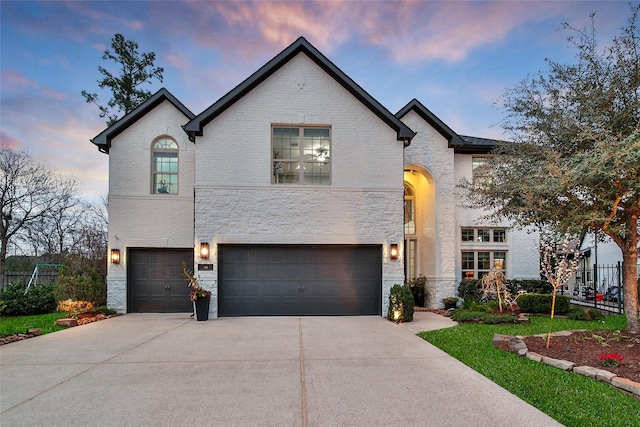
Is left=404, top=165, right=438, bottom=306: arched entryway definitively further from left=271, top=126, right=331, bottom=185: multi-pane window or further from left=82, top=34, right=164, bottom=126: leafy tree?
Answer: left=82, top=34, right=164, bottom=126: leafy tree

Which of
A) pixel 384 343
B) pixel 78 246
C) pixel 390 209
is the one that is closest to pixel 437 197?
pixel 390 209

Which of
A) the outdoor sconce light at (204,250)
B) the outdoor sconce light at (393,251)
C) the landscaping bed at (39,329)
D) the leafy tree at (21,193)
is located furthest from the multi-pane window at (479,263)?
the leafy tree at (21,193)

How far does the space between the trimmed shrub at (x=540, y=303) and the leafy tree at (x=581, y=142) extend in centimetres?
350

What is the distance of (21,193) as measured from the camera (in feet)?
57.9

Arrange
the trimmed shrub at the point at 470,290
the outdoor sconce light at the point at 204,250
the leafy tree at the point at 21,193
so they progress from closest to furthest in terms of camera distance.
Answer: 1. the outdoor sconce light at the point at 204,250
2. the trimmed shrub at the point at 470,290
3. the leafy tree at the point at 21,193

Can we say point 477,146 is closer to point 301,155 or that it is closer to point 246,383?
point 301,155

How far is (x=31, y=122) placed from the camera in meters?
15.6

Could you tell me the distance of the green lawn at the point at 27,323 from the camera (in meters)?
8.48

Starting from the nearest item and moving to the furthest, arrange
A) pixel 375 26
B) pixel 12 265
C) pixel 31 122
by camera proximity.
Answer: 1. pixel 375 26
2. pixel 31 122
3. pixel 12 265

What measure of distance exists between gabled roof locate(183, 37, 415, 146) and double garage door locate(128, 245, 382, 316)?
388 centimetres

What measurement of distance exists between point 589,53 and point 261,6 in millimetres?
9240

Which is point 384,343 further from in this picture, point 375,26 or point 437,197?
point 375,26

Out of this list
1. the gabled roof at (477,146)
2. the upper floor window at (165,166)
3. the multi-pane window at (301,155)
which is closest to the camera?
the multi-pane window at (301,155)

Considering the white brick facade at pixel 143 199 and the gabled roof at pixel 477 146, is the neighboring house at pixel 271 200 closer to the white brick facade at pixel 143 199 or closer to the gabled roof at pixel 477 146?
the white brick facade at pixel 143 199
